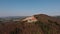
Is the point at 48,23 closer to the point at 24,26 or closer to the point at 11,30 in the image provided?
the point at 24,26

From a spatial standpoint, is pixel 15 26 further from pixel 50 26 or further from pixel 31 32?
pixel 50 26

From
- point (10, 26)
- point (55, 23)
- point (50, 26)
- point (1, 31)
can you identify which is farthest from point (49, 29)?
point (1, 31)

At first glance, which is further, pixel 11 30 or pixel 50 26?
pixel 50 26

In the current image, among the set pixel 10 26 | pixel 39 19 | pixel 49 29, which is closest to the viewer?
pixel 10 26

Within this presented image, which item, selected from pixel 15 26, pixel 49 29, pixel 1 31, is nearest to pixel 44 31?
pixel 49 29

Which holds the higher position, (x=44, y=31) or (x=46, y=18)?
(x=46, y=18)

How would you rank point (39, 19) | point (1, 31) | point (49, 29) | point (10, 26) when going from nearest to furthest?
point (1, 31)
point (10, 26)
point (49, 29)
point (39, 19)
